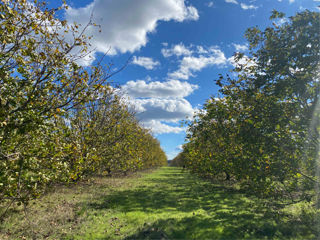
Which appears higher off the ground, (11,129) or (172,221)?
(11,129)

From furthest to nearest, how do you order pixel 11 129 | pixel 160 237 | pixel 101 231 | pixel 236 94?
1. pixel 236 94
2. pixel 101 231
3. pixel 160 237
4. pixel 11 129

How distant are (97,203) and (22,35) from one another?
11.2 metres

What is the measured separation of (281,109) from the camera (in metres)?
9.65

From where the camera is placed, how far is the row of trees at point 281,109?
30.3ft

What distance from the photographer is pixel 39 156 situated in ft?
25.7

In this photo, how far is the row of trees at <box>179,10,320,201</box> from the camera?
9250mm

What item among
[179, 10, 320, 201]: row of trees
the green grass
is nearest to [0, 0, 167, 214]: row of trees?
the green grass

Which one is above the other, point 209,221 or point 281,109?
point 281,109

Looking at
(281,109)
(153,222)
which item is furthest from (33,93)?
(281,109)

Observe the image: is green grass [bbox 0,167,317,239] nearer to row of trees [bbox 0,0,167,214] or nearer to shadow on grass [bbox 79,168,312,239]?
shadow on grass [bbox 79,168,312,239]

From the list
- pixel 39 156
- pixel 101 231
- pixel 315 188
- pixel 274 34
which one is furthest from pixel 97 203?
pixel 274 34

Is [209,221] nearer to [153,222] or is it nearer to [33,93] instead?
[153,222]

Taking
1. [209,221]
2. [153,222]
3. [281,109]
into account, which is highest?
[281,109]

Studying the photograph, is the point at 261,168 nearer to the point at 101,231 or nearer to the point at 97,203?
the point at 101,231
